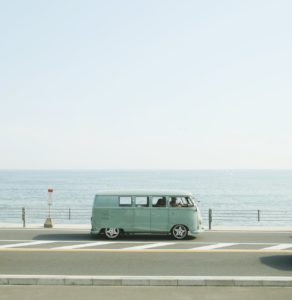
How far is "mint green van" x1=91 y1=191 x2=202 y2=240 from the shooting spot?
1848 centimetres

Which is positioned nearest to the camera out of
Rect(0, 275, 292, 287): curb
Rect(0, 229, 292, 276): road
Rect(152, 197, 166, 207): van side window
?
Rect(0, 275, 292, 287): curb

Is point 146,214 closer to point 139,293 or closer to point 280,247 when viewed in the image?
point 280,247

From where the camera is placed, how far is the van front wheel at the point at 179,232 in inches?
725

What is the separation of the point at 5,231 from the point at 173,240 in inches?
313

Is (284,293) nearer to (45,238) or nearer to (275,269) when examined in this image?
(275,269)

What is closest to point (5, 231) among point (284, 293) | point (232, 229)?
point (232, 229)

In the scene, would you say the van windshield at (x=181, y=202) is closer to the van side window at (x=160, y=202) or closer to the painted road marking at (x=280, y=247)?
the van side window at (x=160, y=202)

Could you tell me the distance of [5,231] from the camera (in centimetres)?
2112

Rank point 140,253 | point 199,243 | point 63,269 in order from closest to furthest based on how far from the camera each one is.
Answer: point 63,269
point 140,253
point 199,243

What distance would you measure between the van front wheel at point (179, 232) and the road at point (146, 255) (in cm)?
32

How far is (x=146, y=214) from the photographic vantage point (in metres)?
18.5

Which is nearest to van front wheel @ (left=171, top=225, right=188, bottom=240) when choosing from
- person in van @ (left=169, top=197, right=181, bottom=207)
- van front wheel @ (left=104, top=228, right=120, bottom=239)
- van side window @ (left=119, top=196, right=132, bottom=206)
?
person in van @ (left=169, top=197, right=181, bottom=207)

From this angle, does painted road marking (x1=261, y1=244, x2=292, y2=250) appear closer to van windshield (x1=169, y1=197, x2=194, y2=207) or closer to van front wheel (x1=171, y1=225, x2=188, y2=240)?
van front wheel (x1=171, y1=225, x2=188, y2=240)

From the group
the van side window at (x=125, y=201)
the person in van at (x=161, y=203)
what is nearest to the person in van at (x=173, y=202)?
the person in van at (x=161, y=203)
